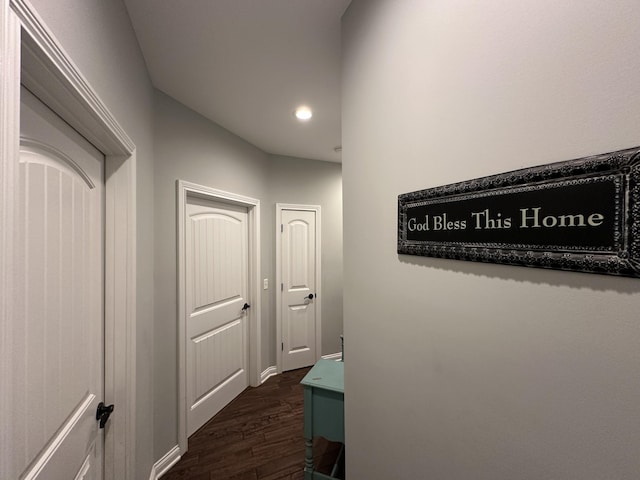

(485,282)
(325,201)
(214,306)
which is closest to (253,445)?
(214,306)

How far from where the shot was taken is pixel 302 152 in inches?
122

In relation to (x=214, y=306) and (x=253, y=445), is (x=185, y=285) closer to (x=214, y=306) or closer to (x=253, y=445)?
(x=214, y=306)

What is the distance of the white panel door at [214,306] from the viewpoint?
7.00 ft

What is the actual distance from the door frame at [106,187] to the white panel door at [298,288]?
1.99 metres

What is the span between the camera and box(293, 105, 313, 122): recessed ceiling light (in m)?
2.07

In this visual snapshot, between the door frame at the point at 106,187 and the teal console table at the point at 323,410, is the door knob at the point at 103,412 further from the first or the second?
the teal console table at the point at 323,410

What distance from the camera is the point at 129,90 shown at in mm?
1237

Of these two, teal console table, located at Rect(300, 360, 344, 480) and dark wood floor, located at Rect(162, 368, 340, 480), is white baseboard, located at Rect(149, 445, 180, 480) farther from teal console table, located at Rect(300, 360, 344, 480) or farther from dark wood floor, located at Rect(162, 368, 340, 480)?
teal console table, located at Rect(300, 360, 344, 480)

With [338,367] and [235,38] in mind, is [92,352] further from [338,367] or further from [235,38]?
[235,38]

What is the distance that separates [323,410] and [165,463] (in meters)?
1.23

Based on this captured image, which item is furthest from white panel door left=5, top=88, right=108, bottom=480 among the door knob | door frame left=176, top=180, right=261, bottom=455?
door frame left=176, top=180, right=261, bottom=455

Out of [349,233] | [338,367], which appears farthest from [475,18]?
[338,367]

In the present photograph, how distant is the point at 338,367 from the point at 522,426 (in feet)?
4.44

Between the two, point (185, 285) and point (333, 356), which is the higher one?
point (185, 285)
